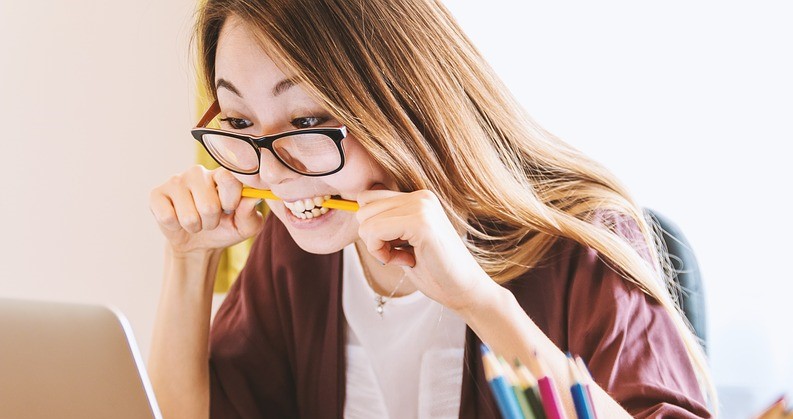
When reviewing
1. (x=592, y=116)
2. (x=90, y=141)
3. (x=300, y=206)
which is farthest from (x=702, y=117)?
→ (x=90, y=141)

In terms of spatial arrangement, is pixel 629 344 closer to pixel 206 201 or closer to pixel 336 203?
pixel 336 203

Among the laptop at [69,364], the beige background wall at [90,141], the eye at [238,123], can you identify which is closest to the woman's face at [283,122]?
the eye at [238,123]

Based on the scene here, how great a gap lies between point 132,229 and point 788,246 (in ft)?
5.83

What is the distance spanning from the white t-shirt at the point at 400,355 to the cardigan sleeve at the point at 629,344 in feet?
0.61

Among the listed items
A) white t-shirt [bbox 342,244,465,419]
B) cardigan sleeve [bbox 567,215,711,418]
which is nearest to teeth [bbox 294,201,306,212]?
white t-shirt [bbox 342,244,465,419]

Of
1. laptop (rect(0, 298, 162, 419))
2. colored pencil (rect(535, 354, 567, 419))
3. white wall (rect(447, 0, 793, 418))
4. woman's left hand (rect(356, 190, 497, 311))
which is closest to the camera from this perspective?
colored pencil (rect(535, 354, 567, 419))

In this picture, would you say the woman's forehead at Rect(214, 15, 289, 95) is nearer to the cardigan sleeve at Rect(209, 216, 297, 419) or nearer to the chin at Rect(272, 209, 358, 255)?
the chin at Rect(272, 209, 358, 255)

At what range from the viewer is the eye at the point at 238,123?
105 centimetres

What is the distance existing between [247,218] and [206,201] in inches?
2.8

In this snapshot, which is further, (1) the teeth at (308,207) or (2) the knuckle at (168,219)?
(2) the knuckle at (168,219)

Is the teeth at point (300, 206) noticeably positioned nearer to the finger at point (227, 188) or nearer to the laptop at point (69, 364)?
the finger at point (227, 188)

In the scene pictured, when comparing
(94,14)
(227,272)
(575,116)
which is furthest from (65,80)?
(575,116)

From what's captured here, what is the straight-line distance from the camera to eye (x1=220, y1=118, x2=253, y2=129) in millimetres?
1050

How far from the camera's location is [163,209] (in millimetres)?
1169
